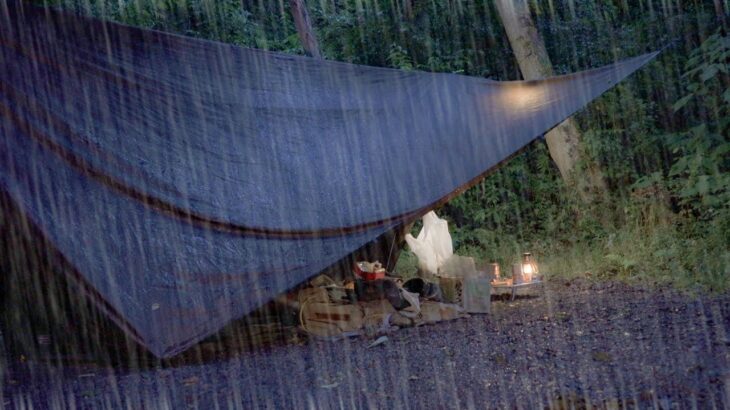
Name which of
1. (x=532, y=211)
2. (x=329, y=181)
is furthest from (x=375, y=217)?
(x=532, y=211)

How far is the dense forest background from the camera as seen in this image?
5.22 meters

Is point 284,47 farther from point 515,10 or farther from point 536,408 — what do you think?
point 536,408

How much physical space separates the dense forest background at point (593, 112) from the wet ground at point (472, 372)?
1.15 meters

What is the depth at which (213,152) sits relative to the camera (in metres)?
3.62

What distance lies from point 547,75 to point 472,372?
14.4 ft

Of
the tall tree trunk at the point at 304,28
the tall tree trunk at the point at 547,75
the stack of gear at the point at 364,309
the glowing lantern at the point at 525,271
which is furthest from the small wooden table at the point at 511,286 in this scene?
the tall tree trunk at the point at 304,28

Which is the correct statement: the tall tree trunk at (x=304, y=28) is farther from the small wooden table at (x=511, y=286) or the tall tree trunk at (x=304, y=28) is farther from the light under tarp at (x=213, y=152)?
the small wooden table at (x=511, y=286)

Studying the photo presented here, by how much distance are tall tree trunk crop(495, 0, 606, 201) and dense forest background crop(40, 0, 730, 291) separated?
114 mm

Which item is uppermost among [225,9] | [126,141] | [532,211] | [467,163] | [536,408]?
[225,9]

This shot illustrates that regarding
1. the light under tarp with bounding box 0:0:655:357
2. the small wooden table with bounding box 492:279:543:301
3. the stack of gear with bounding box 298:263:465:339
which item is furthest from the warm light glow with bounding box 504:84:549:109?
the stack of gear with bounding box 298:263:465:339

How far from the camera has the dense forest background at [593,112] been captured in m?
5.22

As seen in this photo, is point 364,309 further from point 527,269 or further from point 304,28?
point 304,28

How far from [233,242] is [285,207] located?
0.36 metres

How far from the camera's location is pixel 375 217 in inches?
159
